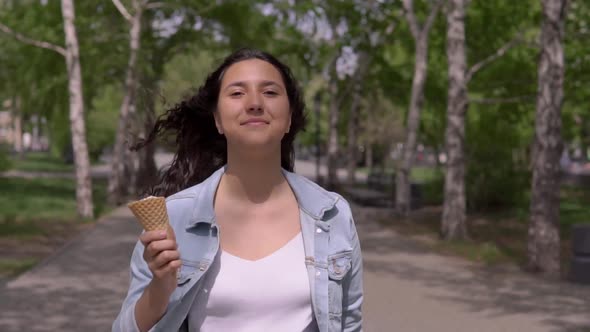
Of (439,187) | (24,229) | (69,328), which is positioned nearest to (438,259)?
(69,328)

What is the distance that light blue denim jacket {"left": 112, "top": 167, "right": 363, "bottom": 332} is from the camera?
2.63 m

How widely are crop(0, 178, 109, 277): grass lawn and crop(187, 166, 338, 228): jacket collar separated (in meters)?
9.36

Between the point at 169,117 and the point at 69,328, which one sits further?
the point at 69,328

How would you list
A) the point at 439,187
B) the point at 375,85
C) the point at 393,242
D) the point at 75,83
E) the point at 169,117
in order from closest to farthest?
the point at 169,117 < the point at 393,242 < the point at 75,83 < the point at 439,187 < the point at 375,85

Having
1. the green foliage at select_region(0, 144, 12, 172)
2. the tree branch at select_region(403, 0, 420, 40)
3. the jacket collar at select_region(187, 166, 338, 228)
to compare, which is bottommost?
the green foliage at select_region(0, 144, 12, 172)

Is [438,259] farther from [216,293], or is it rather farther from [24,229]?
[216,293]

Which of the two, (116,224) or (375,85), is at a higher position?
(375,85)

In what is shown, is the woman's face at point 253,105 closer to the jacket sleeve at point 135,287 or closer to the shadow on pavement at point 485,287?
the jacket sleeve at point 135,287

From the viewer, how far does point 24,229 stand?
17422 millimetres

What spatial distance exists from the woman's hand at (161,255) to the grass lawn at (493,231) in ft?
36.1

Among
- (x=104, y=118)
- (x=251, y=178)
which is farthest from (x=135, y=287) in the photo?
(x=104, y=118)

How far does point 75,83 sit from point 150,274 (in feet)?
61.8

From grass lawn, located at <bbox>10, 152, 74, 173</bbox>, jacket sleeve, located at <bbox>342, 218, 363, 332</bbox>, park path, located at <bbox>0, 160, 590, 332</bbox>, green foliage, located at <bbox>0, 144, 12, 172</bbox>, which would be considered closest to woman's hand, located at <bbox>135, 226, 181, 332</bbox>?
jacket sleeve, located at <bbox>342, 218, 363, 332</bbox>

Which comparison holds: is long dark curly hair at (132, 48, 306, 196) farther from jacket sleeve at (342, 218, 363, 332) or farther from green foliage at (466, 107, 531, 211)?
green foliage at (466, 107, 531, 211)
